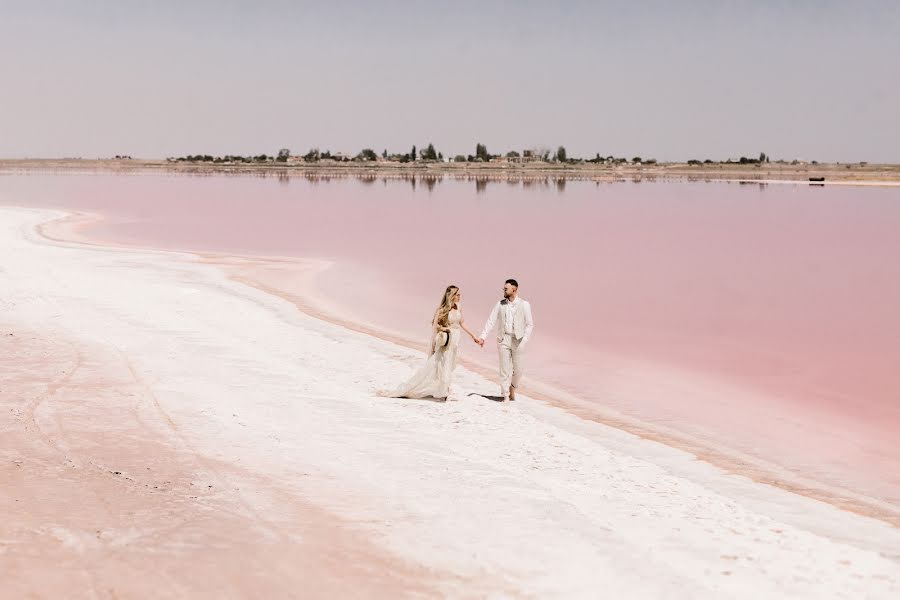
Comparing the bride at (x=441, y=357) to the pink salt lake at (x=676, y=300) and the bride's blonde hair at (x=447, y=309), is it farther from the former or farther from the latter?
the pink salt lake at (x=676, y=300)

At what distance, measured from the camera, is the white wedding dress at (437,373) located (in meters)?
13.0

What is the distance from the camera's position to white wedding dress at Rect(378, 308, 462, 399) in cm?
Result: 1295

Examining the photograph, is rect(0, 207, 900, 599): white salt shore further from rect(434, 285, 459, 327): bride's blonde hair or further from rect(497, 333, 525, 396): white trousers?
rect(434, 285, 459, 327): bride's blonde hair

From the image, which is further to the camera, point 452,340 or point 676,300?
point 676,300

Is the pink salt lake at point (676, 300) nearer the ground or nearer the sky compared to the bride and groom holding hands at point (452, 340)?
nearer the ground

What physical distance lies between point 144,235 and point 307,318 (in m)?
28.6

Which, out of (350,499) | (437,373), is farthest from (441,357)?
(350,499)

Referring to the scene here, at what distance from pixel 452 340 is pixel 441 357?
0.32m

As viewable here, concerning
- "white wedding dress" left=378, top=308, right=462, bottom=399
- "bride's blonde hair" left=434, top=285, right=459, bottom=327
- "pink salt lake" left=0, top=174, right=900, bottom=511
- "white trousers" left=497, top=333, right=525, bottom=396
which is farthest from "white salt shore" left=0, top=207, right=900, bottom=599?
"pink salt lake" left=0, top=174, right=900, bottom=511

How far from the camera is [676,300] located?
27969 mm

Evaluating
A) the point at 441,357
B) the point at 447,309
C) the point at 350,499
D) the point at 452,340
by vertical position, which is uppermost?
the point at 447,309

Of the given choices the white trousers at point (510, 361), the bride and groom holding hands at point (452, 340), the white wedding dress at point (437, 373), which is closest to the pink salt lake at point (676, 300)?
the white trousers at point (510, 361)

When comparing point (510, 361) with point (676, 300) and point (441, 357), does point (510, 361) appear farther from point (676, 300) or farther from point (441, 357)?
point (676, 300)

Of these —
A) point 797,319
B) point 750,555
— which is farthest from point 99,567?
point 797,319
